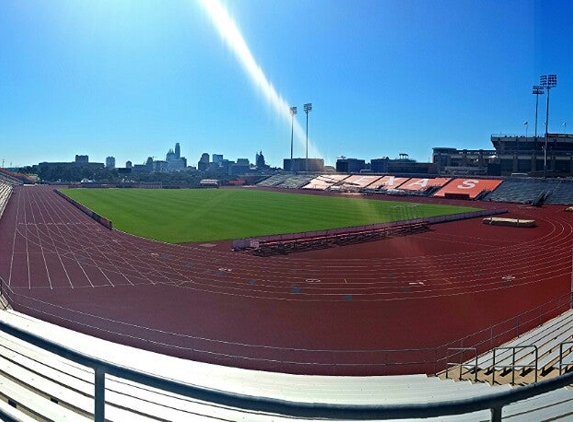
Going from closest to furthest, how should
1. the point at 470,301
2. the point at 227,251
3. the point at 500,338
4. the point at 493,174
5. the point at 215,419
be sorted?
the point at 215,419 → the point at 500,338 → the point at 470,301 → the point at 227,251 → the point at 493,174

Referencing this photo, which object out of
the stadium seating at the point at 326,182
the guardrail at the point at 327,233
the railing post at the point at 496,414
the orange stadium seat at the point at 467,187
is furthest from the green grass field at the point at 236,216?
the railing post at the point at 496,414

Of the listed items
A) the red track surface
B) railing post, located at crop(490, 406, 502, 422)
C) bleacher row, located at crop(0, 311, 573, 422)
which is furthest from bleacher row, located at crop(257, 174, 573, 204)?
railing post, located at crop(490, 406, 502, 422)

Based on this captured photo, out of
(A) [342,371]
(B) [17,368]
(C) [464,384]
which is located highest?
(B) [17,368]

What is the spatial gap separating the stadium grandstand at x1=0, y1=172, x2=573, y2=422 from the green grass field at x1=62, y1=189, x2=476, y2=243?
4574 mm

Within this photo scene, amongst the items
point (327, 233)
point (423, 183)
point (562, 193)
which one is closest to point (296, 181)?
point (423, 183)

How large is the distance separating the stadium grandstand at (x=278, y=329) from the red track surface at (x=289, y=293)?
101mm

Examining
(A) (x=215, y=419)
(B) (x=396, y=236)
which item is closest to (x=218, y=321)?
(A) (x=215, y=419)

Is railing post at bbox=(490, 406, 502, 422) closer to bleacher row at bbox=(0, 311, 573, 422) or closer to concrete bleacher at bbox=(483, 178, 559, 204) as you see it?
bleacher row at bbox=(0, 311, 573, 422)

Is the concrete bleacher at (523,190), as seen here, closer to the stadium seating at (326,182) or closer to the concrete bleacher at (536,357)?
the stadium seating at (326,182)

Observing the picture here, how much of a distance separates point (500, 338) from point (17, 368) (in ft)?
50.1

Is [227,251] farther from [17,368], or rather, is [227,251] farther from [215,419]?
[215,419]

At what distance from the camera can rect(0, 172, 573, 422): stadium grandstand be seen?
154 inches

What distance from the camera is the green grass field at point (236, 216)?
135ft

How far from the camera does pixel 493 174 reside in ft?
312
